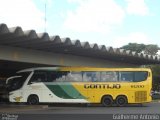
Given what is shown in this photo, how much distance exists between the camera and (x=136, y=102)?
32625 mm

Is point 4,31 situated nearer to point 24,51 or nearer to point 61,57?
point 24,51

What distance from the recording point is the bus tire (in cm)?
3256

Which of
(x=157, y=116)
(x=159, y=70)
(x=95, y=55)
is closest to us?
(x=157, y=116)

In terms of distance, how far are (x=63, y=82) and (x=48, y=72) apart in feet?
4.18

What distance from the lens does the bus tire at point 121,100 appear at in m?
32.6

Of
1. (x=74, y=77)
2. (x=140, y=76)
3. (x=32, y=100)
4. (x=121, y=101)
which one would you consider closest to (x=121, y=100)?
(x=121, y=101)

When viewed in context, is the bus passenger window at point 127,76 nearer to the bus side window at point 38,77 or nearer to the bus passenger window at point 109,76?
the bus passenger window at point 109,76

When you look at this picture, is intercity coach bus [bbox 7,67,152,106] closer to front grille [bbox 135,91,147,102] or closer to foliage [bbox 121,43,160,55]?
front grille [bbox 135,91,147,102]

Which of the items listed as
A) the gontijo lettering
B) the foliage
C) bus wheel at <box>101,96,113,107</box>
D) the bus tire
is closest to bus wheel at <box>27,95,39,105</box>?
the gontijo lettering

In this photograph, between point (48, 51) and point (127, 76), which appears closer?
point (127, 76)

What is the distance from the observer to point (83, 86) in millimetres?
32750

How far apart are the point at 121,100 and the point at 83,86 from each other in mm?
2817

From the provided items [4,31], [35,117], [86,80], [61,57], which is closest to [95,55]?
[61,57]

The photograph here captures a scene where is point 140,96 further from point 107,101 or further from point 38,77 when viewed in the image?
point 38,77
